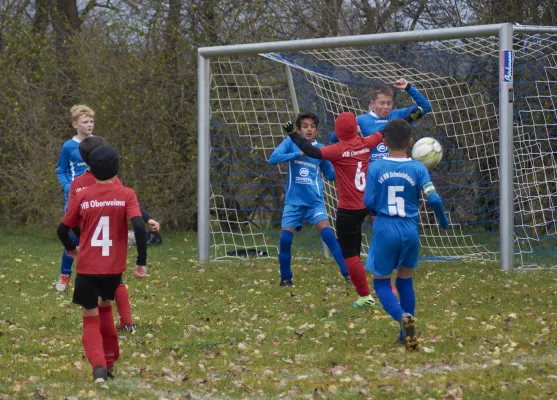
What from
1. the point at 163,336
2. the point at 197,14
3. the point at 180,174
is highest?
the point at 197,14

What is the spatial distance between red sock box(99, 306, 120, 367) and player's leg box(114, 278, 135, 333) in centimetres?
151

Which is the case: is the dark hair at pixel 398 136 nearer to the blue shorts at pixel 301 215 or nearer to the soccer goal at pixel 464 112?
the blue shorts at pixel 301 215

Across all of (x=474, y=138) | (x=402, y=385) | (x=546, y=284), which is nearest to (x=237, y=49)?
(x=474, y=138)

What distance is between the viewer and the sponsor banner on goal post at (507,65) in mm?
10727

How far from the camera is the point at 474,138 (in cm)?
1245

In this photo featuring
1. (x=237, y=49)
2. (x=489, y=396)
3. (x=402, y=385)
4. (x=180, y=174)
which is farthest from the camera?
(x=180, y=174)

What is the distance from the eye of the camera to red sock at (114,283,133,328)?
25.9 feet

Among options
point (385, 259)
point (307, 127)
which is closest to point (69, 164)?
point (307, 127)

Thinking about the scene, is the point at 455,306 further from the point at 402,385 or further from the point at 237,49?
the point at 237,49

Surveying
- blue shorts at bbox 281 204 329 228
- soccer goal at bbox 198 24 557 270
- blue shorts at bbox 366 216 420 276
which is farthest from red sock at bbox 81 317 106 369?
soccer goal at bbox 198 24 557 270

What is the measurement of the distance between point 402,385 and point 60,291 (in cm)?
572

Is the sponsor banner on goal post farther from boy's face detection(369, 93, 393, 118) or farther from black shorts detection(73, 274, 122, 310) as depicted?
black shorts detection(73, 274, 122, 310)

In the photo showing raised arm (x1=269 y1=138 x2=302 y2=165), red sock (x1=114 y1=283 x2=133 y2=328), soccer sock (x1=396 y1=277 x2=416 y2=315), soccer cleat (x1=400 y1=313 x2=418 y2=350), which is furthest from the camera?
raised arm (x1=269 y1=138 x2=302 y2=165)

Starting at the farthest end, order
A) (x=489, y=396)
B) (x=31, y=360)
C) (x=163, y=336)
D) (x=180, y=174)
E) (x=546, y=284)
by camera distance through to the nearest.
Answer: (x=180, y=174), (x=546, y=284), (x=163, y=336), (x=31, y=360), (x=489, y=396)
